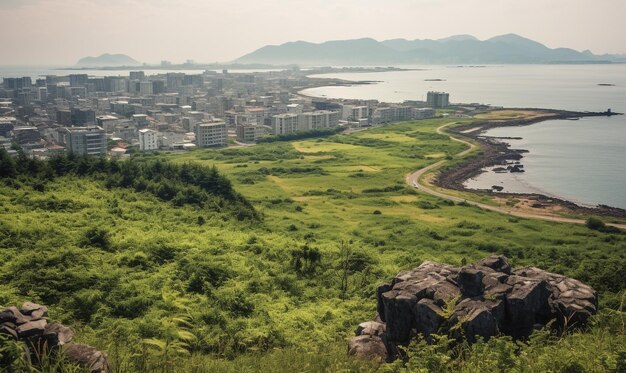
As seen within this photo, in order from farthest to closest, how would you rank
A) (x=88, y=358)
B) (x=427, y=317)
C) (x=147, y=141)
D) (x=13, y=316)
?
(x=147, y=141) < (x=427, y=317) < (x=13, y=316) < (x=88, y=358)

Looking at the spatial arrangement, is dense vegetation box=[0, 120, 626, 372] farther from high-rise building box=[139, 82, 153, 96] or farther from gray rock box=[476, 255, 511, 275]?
high-rise building box=[139, 82, 153, 96]

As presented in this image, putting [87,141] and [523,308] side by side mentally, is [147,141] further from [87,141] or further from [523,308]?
[523,308]

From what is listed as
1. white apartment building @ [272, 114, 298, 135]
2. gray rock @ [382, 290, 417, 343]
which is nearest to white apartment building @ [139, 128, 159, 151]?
white apartment building @ [272, 114, 298, 135]

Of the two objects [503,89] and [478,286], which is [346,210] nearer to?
[478,286]

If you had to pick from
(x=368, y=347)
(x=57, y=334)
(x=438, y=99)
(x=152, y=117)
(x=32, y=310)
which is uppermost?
(x=438, y=99)

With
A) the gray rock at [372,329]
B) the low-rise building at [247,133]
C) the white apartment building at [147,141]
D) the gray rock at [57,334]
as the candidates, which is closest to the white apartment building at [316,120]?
the low-rise building at [247,133]

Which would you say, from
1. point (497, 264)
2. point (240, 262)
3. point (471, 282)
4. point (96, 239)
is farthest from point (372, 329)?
point (96, 239)

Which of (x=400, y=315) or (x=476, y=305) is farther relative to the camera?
(x=400, y=315)

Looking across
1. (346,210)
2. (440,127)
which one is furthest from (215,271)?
(440,127)

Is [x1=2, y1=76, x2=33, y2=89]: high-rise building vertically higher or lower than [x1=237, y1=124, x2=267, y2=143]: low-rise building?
higher
